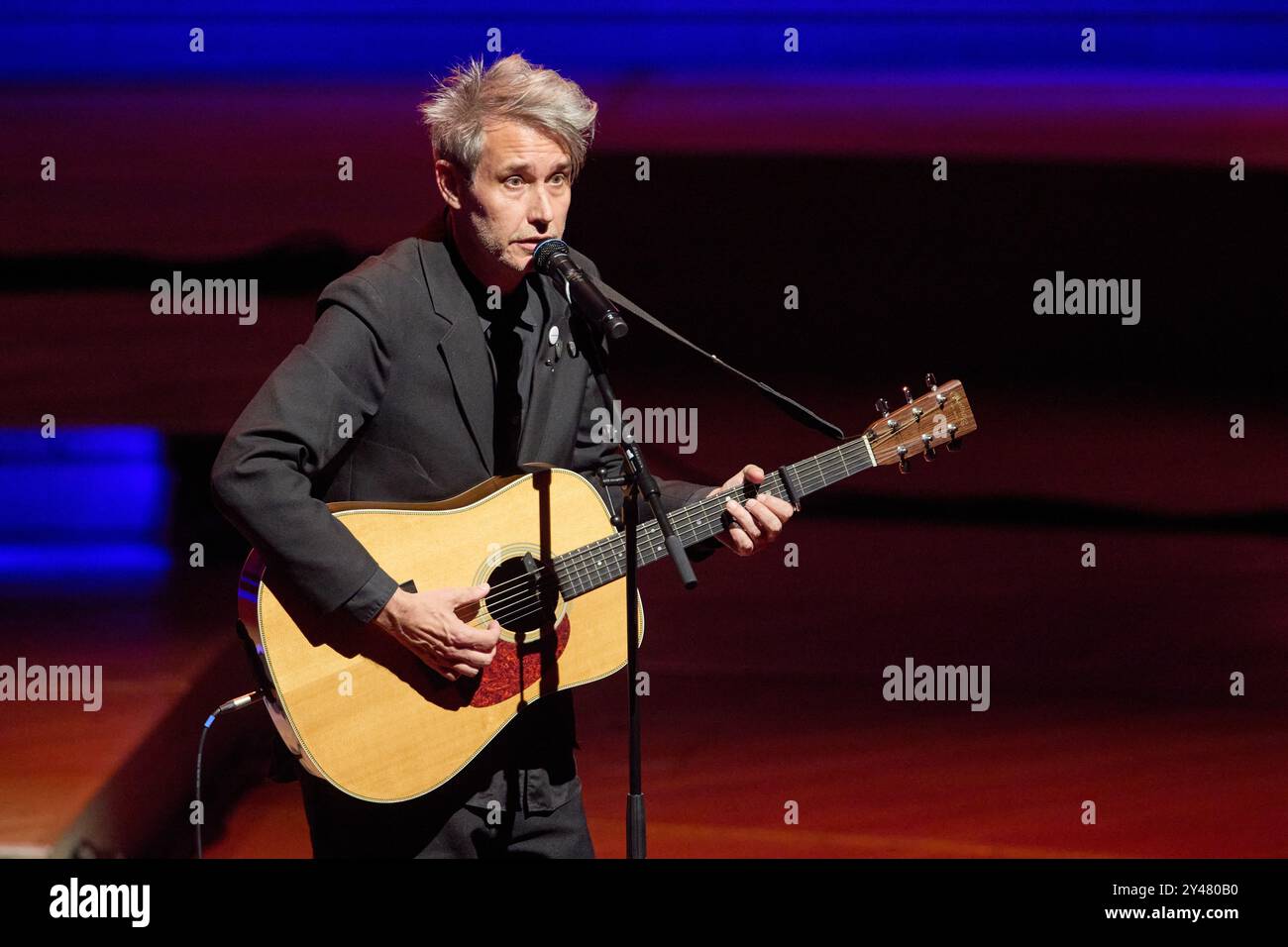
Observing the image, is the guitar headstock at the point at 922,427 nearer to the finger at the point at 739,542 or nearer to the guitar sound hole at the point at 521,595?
the finger at the point at 739,542

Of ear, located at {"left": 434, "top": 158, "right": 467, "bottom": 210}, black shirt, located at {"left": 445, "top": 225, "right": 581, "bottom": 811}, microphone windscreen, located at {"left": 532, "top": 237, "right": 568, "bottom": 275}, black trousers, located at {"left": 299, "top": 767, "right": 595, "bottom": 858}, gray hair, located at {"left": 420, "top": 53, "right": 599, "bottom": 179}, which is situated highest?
gray hair, located at {"left": 420, "top": 53, "right": 599, "bottom": 179}

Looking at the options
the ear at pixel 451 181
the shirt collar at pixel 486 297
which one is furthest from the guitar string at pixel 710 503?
the ear at pixel 451 181

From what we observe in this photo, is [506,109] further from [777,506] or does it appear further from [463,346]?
[777,506]

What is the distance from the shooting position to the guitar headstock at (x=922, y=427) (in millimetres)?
2848

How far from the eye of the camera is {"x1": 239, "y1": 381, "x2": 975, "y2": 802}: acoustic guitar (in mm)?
2453

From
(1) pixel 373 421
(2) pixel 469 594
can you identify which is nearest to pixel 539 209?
(1) pixel 373 421

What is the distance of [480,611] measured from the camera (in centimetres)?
261

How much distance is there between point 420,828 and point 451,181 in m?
1.24

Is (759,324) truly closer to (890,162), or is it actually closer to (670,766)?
(890,162)

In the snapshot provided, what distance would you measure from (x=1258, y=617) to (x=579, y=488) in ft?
9.65

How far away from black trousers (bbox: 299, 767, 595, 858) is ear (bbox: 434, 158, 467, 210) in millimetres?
1125

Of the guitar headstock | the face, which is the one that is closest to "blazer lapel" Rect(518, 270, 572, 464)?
the face

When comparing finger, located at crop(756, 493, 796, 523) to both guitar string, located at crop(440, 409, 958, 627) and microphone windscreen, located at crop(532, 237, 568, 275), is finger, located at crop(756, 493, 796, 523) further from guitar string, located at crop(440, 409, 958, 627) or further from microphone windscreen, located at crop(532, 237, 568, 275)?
microphone windscreen, located at crop(532, 237, 568, 275)

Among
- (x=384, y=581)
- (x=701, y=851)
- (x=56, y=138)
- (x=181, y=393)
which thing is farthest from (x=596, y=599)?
(x=56, y=138)
